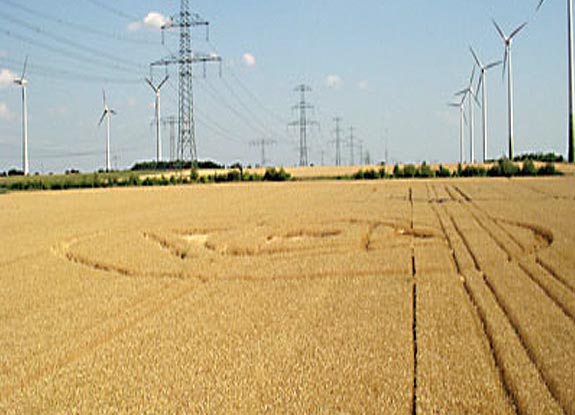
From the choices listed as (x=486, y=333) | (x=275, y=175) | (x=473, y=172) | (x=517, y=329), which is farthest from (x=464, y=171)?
(x=486, y=333)

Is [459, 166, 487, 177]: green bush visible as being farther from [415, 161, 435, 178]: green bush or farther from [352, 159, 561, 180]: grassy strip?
[415, 161, 435, 178]: green bush

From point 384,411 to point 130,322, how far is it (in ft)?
15.4

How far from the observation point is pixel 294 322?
9539 millimetres

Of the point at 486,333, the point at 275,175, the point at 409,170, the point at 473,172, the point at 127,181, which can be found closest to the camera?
the point at 486,333

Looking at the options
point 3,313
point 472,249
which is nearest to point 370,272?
point 472,249

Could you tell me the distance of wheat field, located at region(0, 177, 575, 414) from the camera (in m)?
6.78

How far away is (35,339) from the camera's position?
360 inches

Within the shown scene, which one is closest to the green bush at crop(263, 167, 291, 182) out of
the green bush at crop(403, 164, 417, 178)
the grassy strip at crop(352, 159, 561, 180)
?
the grassy strip at crop(352, 159, 561, 180)

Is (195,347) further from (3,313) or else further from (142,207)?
(142,207)

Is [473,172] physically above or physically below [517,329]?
above

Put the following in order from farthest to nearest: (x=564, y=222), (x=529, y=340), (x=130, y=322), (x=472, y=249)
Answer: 1. (x=564, y=222)
2. (x=472, y=249)
3. (x=130, y=322)
4. (x=529, y=340)

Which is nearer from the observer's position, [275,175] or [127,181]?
[127,181]

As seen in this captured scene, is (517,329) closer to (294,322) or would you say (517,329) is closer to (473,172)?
(294,322)

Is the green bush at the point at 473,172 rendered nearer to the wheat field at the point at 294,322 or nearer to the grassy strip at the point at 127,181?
the grassy strip at the point at 127,181
